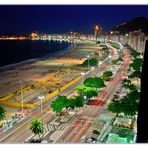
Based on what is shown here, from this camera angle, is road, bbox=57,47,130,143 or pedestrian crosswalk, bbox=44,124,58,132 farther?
pedestrian crosswalk, bbox=44,124,58,132

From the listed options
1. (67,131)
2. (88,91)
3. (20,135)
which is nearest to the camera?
(20,135)

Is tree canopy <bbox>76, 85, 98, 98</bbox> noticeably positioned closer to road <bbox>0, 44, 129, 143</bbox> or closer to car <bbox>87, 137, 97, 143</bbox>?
road <bbox>0, 44, 129, 143</bbox>

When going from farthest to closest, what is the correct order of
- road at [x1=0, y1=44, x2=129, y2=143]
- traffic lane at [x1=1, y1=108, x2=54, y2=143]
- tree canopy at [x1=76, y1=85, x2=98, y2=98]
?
tree canopy at [x1=76, y1=85, x2=98, y2=98] < road at [x1=0, y1=44, x2=129, y2=143] < traffic lane at [x1=1, y1=108, x2=54, y2=143]

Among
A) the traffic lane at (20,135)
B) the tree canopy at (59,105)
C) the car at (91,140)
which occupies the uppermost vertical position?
the tree canopy at (59,105)

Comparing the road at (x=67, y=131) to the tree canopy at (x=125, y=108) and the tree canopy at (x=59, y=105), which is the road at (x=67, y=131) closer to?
the tree canopy at (x=59, y=105)

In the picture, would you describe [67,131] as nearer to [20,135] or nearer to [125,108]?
[20,135]

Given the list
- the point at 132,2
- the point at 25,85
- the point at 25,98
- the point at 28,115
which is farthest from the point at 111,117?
the point at 25,85

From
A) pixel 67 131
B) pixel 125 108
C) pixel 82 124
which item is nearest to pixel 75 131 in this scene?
pixel 67 131

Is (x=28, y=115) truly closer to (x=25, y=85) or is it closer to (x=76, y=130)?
(x=76, y=130)

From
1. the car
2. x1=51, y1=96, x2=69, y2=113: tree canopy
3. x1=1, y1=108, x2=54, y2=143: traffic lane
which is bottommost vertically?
x1=1, y1=108, x2=54, y2=143: traffic lane

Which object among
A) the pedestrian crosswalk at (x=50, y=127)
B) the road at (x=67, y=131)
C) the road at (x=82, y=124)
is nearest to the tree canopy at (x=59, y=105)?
the road at (x=67, y=131)

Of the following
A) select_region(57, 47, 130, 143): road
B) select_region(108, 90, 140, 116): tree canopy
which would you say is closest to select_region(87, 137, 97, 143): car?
select_region(57, 47, 130, 143): road
